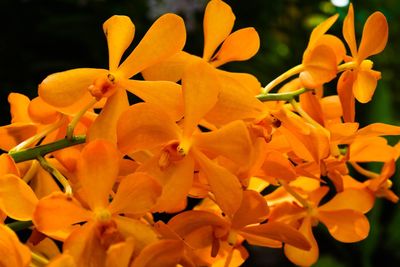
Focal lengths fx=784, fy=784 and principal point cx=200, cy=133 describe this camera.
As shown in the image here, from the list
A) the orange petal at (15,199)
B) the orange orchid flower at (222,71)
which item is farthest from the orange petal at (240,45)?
the orange petal at (15,199)

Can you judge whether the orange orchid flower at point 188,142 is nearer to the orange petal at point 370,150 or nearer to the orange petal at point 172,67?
the orange petal at point 172,67

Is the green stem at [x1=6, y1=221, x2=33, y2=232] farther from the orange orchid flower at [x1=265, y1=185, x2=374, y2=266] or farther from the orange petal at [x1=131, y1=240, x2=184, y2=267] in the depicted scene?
the orange orchid flower at [x1=265, y1=185, x2=374, y2=266]

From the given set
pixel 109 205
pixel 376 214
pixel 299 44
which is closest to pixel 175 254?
pixel 109 205

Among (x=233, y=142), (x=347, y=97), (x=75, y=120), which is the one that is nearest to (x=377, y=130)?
(x=347, y=97)

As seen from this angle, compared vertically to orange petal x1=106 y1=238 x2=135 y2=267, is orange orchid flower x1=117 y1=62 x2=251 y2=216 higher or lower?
higher

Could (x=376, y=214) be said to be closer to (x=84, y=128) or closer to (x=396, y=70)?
(x=396, y=70)

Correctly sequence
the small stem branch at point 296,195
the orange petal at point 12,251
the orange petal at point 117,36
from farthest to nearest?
the small stem branch at point 296,195 → the orange petal at point 117,36 → the orange petal at point 12,251

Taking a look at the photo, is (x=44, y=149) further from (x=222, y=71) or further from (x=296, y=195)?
(x=296, y=195)

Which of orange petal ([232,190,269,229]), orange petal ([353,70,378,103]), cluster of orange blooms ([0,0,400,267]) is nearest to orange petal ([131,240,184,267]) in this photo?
cluster of orange blooms ([0,0,400,267])
